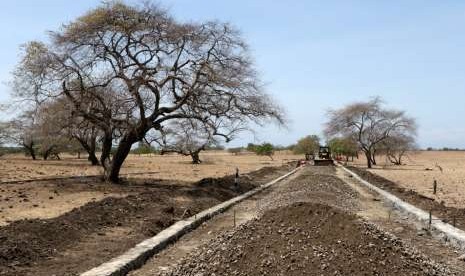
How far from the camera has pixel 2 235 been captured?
9398 millimetres

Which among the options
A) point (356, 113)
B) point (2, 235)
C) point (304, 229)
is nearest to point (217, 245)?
point (304, 229)

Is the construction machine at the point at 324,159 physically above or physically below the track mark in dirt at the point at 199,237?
above

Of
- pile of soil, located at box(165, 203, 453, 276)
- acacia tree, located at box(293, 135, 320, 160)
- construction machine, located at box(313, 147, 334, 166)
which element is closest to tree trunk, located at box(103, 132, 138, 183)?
pile of soil, located at box(165, 203, 453, 276)

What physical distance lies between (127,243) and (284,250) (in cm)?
406

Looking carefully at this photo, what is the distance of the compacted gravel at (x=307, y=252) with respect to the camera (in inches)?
283

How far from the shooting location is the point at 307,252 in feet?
24.9

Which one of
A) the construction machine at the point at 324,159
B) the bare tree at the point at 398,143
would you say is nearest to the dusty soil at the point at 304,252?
the construction machine at the point at 324,159

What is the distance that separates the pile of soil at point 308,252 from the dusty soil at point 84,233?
1817 mm

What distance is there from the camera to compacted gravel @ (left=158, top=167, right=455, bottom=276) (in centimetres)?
719

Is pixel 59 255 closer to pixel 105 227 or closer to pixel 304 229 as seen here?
pixel 105 227

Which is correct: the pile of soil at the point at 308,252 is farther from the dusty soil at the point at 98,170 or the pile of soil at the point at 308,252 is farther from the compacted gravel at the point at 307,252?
the dusty soil at the point at 98,170

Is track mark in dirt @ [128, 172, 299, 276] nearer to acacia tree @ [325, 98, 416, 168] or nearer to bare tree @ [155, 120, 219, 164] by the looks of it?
bare tree @ [155, 120, 219, 164]

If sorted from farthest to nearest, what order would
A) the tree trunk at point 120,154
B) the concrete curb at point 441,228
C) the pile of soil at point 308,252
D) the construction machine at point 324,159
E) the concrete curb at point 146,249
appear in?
the construction machine at point 324,159
the tree trunk at point 120,154
the concrete curb at point 441,228
the concrete curb at point 146,249
the pile of soil at point 308,252

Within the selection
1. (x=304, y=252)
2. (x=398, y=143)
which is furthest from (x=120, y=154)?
(x=398, y=143)
